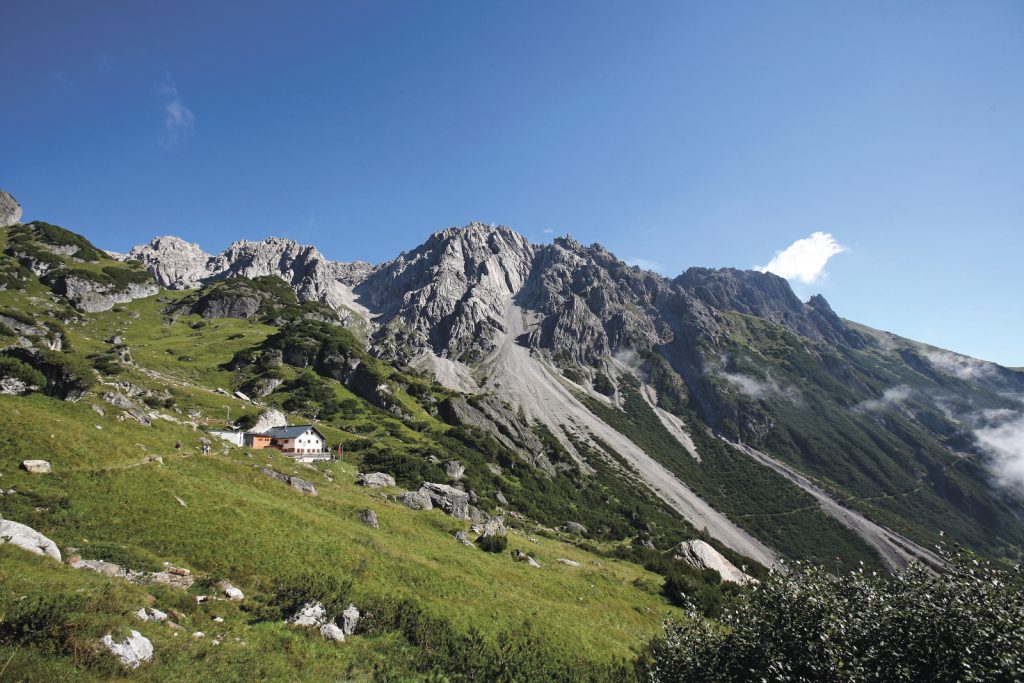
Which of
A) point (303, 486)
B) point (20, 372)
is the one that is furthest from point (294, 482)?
point (20, 372)

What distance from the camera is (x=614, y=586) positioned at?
40.7 m

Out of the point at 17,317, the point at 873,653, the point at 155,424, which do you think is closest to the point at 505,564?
the point at 873,653

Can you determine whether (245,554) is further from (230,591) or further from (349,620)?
(349,620)

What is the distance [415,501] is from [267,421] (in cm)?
4479

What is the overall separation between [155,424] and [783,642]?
56.6 meters

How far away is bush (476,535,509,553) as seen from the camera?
40.3 m

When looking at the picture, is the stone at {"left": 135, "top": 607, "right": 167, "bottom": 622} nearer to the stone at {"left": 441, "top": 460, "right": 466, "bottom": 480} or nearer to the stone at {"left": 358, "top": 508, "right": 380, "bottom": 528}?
the stone at {"left": 358, "top": 508, "right": 380, "bottom": 528}

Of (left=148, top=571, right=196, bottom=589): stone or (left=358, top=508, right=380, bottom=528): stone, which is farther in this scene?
(left=358, top=508, right=380, bottom=528): stone

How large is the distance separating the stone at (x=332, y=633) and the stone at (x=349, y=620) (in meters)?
0.49

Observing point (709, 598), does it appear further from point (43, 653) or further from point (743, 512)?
point (743, 512)

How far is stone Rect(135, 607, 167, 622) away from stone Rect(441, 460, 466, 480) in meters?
67.3

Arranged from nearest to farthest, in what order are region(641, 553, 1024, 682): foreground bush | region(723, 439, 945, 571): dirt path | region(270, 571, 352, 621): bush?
1. region(641, 553, 1024, 682): foreground bush
2. region(270, 571, 352, 621): bush
3. region(723, 439, 945, 571): dirt path

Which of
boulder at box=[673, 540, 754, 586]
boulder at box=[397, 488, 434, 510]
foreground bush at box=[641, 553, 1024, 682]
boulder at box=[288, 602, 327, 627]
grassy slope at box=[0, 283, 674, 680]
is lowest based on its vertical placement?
boulder at box=[673, 540, 754, 586]

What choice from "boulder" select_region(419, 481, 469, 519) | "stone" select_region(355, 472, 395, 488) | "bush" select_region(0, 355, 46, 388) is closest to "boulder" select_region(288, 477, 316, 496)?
"stone" select_region(355, 472, 395, 488)
